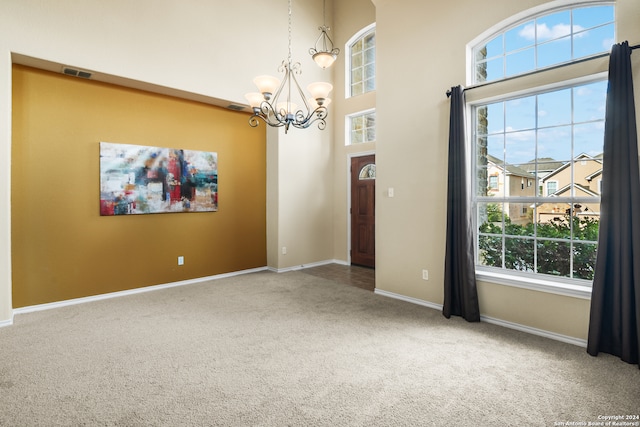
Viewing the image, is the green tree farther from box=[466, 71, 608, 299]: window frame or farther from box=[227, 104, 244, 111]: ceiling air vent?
box=[227, 104, 244, 111]: ceiling air vent

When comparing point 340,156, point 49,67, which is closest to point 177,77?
point 49,67

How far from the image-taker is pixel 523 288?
10.4 feet

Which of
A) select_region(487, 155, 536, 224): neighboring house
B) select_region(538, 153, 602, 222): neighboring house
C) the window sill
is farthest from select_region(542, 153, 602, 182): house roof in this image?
the window sill

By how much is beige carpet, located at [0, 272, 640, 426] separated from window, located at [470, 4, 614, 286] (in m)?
0.78

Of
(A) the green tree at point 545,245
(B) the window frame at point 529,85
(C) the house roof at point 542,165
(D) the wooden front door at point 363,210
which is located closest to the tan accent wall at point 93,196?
(D) the wooden front door at point 363,210

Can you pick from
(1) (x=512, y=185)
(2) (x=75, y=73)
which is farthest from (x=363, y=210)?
(2) (x=75, y=73)

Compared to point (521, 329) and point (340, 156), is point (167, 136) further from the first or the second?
point (521, 329)

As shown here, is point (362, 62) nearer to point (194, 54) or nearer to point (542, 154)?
point (194, 54)

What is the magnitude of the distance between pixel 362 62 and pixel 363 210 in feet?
8.70

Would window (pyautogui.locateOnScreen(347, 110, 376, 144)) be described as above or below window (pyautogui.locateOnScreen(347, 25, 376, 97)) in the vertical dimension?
below

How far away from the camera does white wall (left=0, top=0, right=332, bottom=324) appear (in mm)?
3375

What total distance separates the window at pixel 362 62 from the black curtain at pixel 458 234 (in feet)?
9.22

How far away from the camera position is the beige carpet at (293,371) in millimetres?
1979

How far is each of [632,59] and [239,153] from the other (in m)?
4.69
